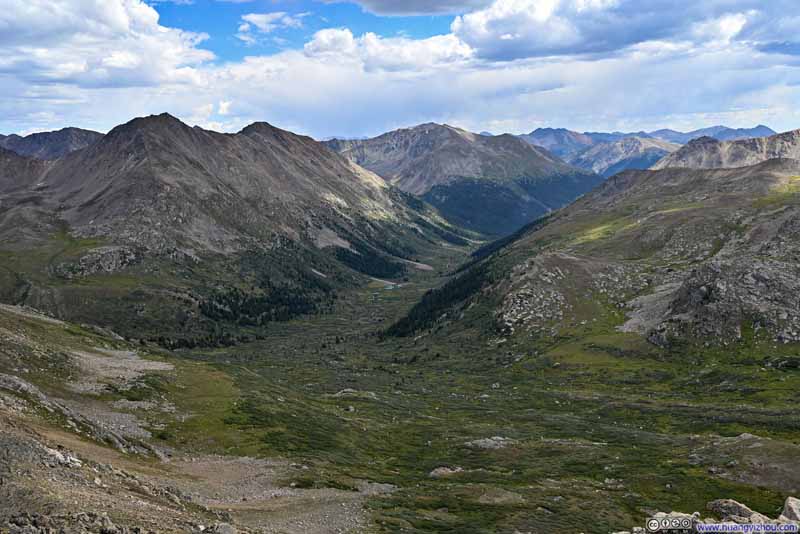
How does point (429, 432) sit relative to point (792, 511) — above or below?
below

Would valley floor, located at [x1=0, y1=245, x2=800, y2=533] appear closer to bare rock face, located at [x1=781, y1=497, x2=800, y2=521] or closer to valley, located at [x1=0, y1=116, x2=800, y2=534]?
valley, located at [x1=0, y1=116, x2=800, y2=534]

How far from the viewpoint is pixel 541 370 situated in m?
179

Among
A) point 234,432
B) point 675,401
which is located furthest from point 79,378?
point 675,401

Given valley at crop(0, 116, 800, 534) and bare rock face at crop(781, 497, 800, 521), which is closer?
bare rock face at crop(781, 497, 800, 521)

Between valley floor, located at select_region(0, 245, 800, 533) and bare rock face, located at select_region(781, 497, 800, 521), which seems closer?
bare rock face, located at select_region(781, 497, 800, 521)

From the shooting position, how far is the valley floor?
50.1 meters

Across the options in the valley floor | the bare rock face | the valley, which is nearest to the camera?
the bare rock face

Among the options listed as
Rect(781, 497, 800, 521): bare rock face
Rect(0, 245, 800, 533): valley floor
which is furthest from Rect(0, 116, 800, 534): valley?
Rect(781, 497, 800, 521): bare rock face

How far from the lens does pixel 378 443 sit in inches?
4028

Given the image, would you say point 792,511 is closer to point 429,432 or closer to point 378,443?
point 378,443

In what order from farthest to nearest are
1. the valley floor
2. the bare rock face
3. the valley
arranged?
1. the valley
2. the valley floor
3. the bare rock face

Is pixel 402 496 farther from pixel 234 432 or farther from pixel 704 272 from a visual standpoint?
pixel 704 272

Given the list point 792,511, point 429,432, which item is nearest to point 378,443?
point 429,432

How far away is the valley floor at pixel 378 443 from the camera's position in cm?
5012
